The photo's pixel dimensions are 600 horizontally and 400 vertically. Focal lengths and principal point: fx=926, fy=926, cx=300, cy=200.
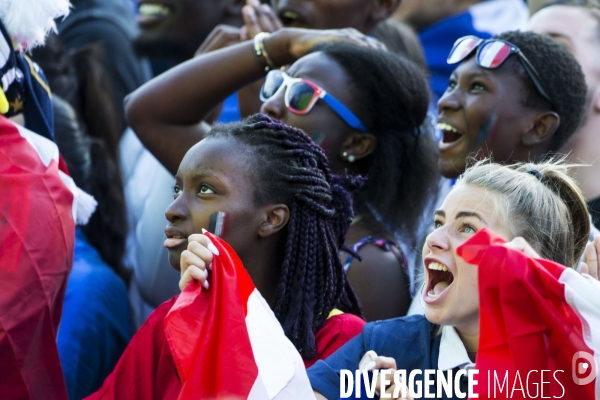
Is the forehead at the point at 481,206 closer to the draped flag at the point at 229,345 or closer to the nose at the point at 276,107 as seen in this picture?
the draped flag at the point at 229,345

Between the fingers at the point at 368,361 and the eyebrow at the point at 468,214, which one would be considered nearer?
the fingers at the point at 368,361

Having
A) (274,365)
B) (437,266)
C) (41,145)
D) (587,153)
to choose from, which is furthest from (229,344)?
(587,153)

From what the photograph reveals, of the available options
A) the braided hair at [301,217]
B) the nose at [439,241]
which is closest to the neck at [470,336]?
the nose at [439,241]

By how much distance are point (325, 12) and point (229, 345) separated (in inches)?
98.1

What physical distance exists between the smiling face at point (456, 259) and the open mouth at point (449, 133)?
3.02ft

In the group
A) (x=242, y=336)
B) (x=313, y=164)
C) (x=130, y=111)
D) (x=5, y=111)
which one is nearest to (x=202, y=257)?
(x=242, y=336)

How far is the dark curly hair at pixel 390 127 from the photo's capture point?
3.67 meters

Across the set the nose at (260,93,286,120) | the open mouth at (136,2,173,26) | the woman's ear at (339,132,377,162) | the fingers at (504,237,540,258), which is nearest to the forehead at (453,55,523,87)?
the woman's ear at (339,132,377,162)

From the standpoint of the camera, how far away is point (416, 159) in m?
3.75

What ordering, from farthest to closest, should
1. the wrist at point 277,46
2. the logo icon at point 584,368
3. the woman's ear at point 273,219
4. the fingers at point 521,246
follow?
the wrist at point 277,46 < the woman's ear at point 273,219 < the fingers at point 521,246 < the logo icon at point 584,368

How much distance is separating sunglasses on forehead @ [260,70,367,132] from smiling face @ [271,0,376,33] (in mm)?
952

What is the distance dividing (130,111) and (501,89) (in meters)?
1.53

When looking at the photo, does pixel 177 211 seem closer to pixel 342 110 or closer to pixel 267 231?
pixel 267 231

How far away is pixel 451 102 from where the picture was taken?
3.54m
